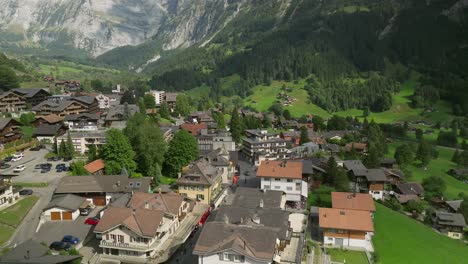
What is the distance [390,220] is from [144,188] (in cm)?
3991

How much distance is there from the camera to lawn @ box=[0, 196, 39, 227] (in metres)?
48.3

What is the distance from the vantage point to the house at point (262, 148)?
89.9 meters

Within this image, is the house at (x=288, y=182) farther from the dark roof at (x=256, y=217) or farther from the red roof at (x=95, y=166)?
the red roof at (x=95, y=166)

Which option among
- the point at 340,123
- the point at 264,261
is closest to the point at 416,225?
the point at 264,261

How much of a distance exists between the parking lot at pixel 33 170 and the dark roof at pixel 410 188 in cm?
6385

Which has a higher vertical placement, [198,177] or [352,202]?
[198,177]

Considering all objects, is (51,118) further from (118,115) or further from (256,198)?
(256,198)

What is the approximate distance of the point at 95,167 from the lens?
2534 inches

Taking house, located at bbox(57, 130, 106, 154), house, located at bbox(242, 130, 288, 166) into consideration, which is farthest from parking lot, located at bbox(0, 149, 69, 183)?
house, located at bbox(242, 130, 288, 166)

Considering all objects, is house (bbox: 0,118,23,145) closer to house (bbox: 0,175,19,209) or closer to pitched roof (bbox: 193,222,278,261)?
house (bbox: 0,175,19,209)

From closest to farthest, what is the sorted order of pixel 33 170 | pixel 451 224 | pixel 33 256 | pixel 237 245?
1. pixel 237 245
2. pixel 33 256
3. pixel 33 170
4. pixel 451 224

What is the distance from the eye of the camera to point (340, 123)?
134 m

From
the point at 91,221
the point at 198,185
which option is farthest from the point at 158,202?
the point at 198,185

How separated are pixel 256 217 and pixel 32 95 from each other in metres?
92.8
